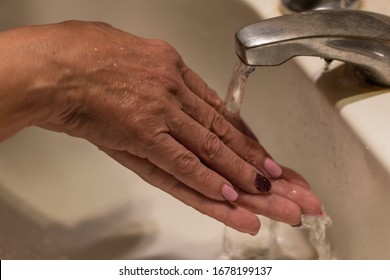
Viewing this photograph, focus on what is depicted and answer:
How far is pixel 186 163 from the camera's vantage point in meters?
0.48

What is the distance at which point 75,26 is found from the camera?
46 centimetres

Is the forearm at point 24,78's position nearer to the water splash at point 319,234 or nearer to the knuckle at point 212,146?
the knuckle at point 212,146

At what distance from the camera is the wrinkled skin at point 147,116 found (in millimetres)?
427

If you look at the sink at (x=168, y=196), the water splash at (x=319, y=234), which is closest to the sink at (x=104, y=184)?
the sink at (x=168, y=196)

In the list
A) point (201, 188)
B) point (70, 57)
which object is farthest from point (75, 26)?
point (201, 188)

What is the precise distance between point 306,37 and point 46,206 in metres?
0.36

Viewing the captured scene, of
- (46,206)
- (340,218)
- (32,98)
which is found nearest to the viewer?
(32,98)

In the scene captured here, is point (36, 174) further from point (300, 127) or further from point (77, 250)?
point (300, 127)

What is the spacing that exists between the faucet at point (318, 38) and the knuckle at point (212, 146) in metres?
0.08

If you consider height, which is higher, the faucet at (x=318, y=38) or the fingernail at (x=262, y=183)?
the faucet at (x=318, y=38)

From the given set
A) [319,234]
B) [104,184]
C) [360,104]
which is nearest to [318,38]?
[360,104]

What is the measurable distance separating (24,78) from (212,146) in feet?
0.55

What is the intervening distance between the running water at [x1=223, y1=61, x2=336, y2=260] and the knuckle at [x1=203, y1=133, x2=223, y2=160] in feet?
0.16

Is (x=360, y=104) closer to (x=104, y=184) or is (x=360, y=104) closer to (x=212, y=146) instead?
(x=212, y=146)
